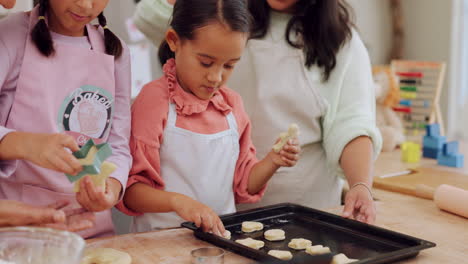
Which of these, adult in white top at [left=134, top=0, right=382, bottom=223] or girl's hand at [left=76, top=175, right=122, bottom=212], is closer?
girl's hand at [left=76, top=175, right=122, bottom=212]

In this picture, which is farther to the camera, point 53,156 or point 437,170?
point 437,170

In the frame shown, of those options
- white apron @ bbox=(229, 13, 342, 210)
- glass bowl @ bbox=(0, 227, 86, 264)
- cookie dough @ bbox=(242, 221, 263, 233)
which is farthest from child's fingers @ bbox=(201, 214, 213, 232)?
white apron @ bbox=(229, 13, 342, 210)

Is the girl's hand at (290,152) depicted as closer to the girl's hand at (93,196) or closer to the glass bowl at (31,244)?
the girl's hand at (93,196)

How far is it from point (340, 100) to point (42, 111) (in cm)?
88

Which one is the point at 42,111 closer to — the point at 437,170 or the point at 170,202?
the point at 170,202

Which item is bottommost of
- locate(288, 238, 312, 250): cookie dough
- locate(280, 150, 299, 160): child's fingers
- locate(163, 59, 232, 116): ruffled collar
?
locate(288, 238, 312, 250): cookie dough

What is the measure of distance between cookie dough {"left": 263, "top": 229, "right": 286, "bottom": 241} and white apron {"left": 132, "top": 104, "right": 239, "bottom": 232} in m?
0.22

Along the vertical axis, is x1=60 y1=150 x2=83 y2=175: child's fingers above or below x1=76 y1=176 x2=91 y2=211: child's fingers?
above

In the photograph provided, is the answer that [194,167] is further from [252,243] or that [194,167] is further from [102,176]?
[102,176]

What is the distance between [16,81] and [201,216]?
1.56ft

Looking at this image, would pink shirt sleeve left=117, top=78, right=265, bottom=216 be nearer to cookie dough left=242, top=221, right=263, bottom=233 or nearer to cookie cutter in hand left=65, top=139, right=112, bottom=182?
cookie dough left=242, top=221, right=263, bottom=233

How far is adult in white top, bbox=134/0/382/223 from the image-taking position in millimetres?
1651

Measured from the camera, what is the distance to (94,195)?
1.01 metres

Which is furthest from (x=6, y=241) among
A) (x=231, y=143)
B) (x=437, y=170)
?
(x=437, y=170)
